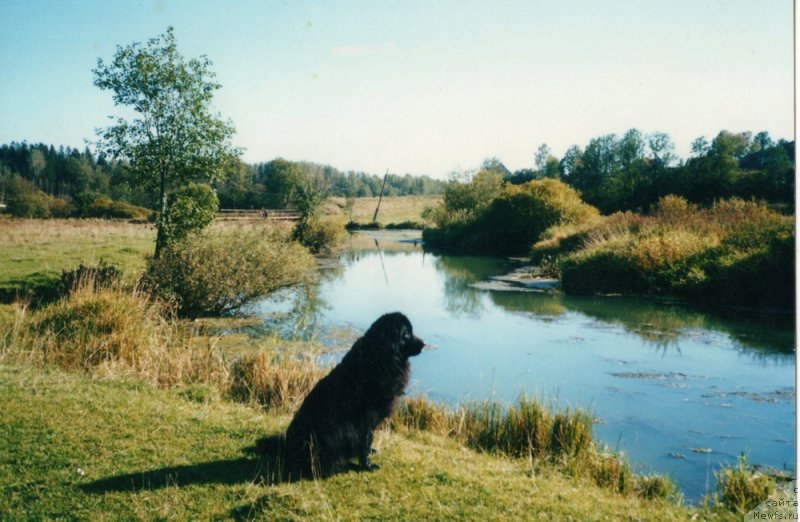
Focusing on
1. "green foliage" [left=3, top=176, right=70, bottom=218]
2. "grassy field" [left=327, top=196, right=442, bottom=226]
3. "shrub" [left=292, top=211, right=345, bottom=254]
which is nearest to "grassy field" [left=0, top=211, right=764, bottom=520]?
"shrub" [left=292, top=211, right=345, bottom=254]

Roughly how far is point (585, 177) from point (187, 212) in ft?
172

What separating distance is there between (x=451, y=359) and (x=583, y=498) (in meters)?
7.54

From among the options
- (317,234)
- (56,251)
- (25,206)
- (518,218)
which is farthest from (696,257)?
(25,206)

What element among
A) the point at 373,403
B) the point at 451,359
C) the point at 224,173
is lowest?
the point at 451,359

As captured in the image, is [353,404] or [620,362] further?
[620,362]

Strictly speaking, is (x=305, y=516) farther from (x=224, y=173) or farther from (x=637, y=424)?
(x=224, y=173)

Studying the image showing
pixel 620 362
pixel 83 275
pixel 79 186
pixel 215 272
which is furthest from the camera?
pixel 79 186

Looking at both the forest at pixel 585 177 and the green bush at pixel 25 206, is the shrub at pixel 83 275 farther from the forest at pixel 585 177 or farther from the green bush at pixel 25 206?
the green bush at pixel 25 206

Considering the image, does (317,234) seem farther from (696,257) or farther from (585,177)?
(585,177)

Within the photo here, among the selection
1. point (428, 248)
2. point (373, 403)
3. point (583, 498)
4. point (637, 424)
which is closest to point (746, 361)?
point (637, 424)

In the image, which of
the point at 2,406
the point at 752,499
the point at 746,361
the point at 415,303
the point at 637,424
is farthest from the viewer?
the point at 415,303

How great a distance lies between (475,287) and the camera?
23.4m

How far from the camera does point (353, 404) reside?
4.92 meters

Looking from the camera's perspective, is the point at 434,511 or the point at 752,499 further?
the point at 752,499
